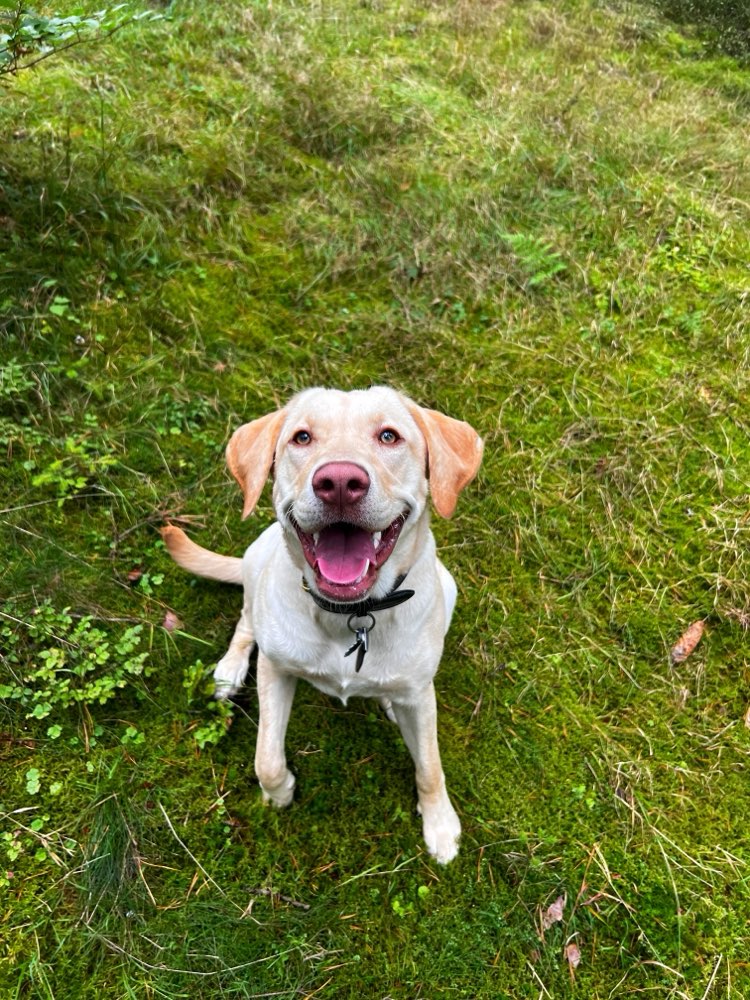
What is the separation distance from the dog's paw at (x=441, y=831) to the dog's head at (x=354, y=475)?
121 cm

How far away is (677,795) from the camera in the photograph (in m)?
3.05

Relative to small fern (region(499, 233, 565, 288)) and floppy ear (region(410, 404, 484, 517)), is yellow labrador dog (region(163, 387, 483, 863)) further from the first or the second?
small fern (region(499, 233, 565, 288))

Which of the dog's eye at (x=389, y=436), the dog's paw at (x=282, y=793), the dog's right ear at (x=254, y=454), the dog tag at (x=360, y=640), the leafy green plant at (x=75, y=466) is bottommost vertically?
the dog's paw at (x=282, y=793)

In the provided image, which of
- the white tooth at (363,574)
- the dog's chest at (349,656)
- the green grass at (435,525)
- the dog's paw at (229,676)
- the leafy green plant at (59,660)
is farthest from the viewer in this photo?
the dog's paw at (229,676)

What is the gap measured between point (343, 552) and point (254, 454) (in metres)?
0.63

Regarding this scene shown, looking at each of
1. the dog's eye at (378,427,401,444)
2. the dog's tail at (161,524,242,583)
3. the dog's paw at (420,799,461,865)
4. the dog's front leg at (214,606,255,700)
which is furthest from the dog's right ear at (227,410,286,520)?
the dog's paw at (420,799,461,865)

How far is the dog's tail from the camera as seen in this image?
3225mm

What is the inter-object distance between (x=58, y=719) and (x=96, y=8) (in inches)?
245

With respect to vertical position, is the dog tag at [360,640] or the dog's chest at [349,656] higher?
the dog tag at [360,640]

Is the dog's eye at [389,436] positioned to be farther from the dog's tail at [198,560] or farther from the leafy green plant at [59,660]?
the leafy green plant at [59,660]

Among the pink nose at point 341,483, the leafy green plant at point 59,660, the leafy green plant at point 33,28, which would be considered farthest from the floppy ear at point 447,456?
the leafy green plant at point 33,28

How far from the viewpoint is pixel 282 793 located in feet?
9.21

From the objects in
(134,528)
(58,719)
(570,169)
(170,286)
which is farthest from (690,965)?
(570,169)

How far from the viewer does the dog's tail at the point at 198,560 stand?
322 centimetres
